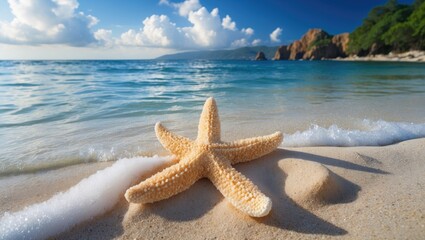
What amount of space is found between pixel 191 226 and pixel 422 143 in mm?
3070

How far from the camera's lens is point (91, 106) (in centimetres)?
780

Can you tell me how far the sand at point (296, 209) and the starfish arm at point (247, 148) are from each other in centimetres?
11

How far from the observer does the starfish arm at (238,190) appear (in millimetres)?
2051

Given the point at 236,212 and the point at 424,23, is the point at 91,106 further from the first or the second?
the point at 424,23

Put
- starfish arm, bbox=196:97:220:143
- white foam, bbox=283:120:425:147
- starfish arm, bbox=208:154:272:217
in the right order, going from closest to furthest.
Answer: starfish arm, bbox=208:154:272:217
starfish arm, bbox=196:97:220:143
white foam, bbox=283:120:425:147

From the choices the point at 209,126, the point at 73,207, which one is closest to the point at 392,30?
the point at 209,126

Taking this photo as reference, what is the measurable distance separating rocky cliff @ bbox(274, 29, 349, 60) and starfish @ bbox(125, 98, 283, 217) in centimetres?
11205

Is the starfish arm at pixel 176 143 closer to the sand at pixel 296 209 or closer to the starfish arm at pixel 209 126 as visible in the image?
the starfish arm at pixel 209 126

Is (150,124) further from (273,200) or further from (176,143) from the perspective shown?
(273,200)

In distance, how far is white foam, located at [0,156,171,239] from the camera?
2.14m

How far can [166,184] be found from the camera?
7.63 feet

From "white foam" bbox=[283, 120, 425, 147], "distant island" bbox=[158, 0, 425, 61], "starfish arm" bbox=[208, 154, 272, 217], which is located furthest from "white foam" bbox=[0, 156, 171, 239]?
"distant island" bbox=[158, 0, 425, 61]

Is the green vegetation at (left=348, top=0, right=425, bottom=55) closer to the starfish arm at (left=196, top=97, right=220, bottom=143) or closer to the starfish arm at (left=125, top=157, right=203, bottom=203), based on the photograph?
the starfish arm at (left=196, top=97, right=220, bottom=143)

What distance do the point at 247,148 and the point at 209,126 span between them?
1.52 ft
